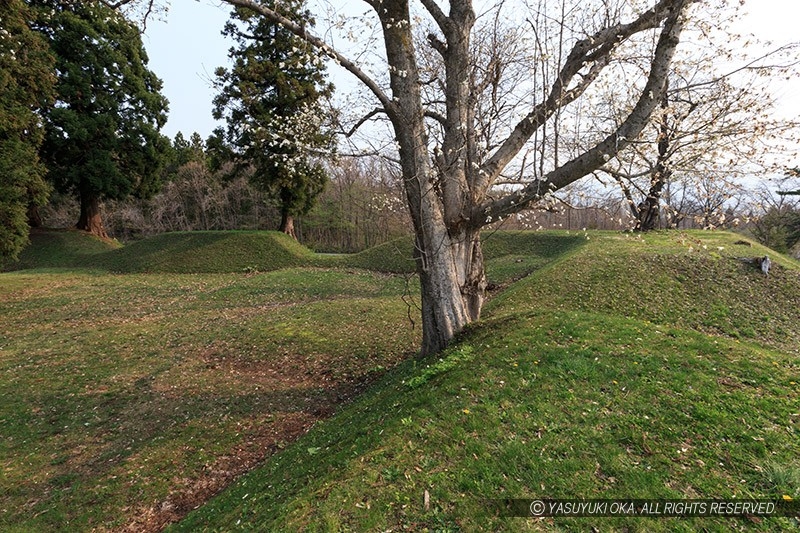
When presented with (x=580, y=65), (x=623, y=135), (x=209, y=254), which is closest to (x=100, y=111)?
(x=209, y=254)

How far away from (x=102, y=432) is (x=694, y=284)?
14339 millimetres

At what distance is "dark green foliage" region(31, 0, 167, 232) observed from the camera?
22016 mm

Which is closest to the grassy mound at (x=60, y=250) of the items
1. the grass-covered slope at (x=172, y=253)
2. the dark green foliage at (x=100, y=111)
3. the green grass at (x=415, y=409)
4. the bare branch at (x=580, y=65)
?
the grass-covered slope at (x=172, y=253)

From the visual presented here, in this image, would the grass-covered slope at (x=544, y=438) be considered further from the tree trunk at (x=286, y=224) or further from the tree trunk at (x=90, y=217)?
the tree trunk at (x=90, y=217)

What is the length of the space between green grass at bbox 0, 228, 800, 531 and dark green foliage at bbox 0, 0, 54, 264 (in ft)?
17.2

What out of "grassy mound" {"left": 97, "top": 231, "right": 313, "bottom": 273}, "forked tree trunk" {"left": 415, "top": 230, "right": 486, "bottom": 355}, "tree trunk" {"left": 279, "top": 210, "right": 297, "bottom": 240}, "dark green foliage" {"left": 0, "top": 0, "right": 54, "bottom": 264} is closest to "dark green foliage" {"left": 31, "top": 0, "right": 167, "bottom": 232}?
"grassy mound" {"left": 97, "top": 231, "right": 313, "bottom": 273}

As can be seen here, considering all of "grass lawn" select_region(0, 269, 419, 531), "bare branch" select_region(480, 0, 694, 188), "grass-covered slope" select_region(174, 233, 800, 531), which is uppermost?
"bare branch" select_region(480, 0, 694, 188)

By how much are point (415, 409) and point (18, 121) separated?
19.8 m

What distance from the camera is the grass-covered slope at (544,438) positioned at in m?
3.16

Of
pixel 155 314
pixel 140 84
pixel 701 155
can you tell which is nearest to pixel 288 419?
pixel 701 155

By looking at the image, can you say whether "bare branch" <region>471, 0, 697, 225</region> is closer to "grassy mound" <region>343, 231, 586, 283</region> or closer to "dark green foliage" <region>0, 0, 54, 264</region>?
→ "grassy mound" <region>343, 231, 586, 283</region>

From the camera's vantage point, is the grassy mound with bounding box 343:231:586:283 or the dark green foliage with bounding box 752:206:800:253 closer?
the grassy mound with bounding box 343:231:586:283

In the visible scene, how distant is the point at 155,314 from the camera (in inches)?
533

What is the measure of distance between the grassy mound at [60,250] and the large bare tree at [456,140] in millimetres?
25754
